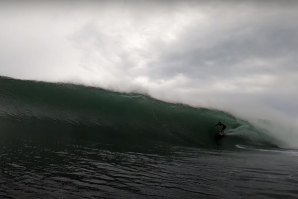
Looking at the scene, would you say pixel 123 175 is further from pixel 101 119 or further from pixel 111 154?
pixel 101 119

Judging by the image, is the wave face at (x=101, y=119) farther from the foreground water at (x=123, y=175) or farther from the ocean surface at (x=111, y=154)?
the foreground water at (x=123, y=175)

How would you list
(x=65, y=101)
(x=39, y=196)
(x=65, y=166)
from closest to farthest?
(x=39, y=196), (x=65, y=166), (x=65, y=101)

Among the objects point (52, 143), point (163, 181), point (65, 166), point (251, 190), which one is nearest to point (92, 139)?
point (52, 143)

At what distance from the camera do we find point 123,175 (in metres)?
7.70

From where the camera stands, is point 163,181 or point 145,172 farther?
point 145,172

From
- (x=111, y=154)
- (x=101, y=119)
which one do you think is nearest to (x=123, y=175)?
(x=111, y=154)

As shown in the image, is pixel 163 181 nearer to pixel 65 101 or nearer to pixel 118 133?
pixel 118 133

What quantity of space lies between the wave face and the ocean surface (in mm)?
51

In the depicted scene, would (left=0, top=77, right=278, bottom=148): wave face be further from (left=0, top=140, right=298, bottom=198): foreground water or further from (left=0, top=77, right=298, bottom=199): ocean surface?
(left=0, top=140, right=298, bottom=198): foreground water

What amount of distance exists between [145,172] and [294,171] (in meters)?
5.23

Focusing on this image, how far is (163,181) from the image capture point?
7.52m

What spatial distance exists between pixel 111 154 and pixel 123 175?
2.63 metres

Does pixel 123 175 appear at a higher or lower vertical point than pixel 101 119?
lower

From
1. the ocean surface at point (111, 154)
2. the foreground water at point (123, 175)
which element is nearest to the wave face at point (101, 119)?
the ocean surface at point (111, 154)
